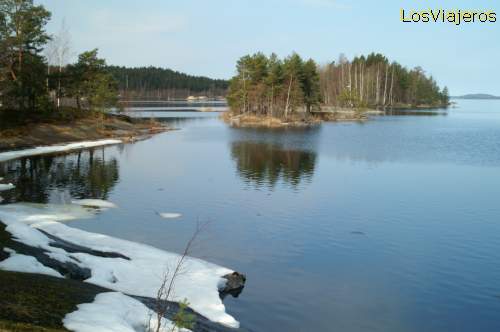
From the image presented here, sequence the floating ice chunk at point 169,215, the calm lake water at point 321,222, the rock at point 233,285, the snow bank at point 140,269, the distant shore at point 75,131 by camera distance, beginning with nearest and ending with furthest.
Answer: the snow bank at point 140,269 < the calm lake water at point 321,222 < the rock at point 233,285 < the floating ice chunk at point 169,215 < the distant shore at point 75,131

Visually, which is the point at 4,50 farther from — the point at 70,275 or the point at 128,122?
the point at 70,275

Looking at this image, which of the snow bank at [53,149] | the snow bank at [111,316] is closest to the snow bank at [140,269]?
the snow bank at [111,316]

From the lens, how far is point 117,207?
113 feet

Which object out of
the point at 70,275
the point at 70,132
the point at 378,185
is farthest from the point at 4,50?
the point at 70,275

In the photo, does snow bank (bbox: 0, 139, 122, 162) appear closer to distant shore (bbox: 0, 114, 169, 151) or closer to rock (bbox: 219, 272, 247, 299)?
distant shore (bbox: 0, 114, 169, 151)

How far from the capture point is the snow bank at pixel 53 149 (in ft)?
181

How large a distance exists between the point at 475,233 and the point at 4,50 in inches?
2472

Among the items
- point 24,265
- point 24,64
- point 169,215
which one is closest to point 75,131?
point 24,64

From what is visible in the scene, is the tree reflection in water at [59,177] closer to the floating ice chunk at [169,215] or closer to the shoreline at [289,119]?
the floating ice chunk at [169,215]

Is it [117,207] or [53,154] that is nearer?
[117,207]

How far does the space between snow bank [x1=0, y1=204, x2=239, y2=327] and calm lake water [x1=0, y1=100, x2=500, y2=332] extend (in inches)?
43.6

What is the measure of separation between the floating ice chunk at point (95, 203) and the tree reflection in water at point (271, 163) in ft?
45.2

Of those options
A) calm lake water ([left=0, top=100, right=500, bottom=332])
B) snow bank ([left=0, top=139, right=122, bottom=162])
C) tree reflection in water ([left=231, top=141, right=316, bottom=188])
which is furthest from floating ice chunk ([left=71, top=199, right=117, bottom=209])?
snow bank ([left=0, top=139, right=122, bottom=162])

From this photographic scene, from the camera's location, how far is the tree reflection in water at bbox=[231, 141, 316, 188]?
46.8 meters
